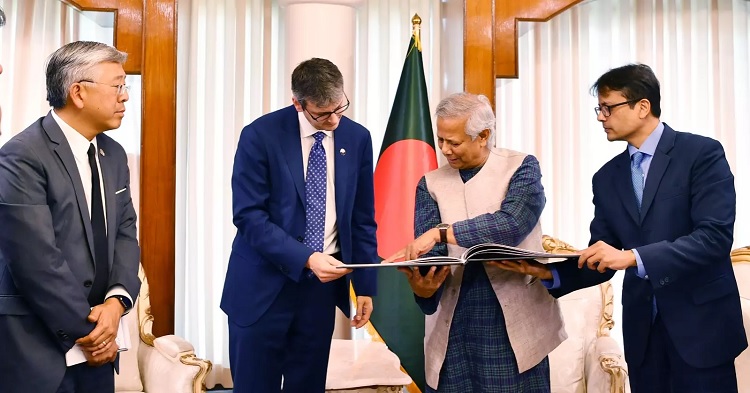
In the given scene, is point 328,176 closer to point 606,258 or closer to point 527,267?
point 527,267

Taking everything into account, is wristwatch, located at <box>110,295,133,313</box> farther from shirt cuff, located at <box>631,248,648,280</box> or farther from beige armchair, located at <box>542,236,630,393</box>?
beige armchair, located at <box>542,236,630,393</box>

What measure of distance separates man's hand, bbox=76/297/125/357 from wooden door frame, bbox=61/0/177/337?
2150 millimetres

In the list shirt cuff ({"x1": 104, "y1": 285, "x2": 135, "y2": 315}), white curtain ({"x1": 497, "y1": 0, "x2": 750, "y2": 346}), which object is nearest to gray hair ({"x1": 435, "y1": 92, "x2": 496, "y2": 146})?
shirt cuff ({"x1": 104, "y1": 285, "x2": 135, "y2": 315})

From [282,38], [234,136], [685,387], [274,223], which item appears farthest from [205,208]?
[685,387]

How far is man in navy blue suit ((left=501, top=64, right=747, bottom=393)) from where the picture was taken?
2.55 meters

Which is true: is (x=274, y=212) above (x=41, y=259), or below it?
above

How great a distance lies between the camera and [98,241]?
249cm

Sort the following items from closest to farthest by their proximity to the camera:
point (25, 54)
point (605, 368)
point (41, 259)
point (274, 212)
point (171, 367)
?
point (41, 259) → point (274, 212) → point (605, 368) → point (171, 367) → point (25, 54)

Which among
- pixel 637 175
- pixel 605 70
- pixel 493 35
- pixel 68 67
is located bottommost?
pixel 637 175

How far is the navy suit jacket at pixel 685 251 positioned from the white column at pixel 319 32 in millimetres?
2420

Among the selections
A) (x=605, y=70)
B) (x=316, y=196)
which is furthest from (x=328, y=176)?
(x=605, y=70)

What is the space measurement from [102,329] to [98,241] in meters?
0.26

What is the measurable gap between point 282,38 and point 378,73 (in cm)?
63

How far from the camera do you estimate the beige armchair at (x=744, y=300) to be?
11.5ft
